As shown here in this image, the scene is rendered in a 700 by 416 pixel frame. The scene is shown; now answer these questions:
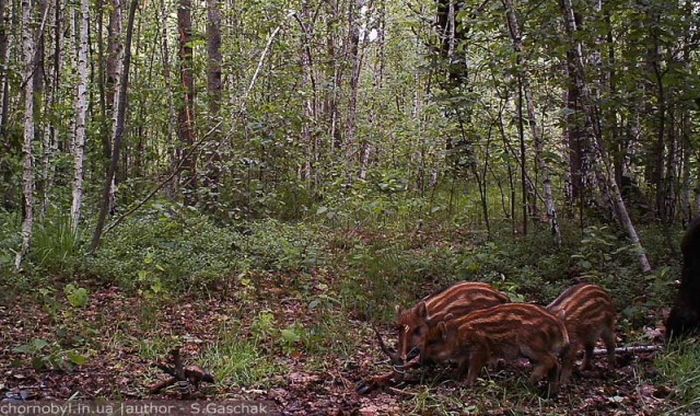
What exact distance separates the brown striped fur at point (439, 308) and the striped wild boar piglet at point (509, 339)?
251 mm

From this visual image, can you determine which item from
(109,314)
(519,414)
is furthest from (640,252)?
Result: (109,314)

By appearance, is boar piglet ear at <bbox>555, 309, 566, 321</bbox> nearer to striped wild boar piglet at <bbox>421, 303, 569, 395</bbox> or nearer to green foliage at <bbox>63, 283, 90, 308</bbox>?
striped wild boar piglet at <bbox>421, 303, 569, 395</bbox>

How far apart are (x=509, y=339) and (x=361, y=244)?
4480mm

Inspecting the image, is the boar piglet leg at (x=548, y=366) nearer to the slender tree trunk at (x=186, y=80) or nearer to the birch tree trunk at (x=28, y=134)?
the birch tree trunk at (x=28, y=134)

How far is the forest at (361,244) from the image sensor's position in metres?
4.91

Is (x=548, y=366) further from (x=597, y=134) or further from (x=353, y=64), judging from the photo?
(x=353, y=64)

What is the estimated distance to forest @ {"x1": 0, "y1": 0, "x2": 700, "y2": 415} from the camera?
4.91 meters

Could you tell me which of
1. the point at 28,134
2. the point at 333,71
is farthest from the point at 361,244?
the point at 333,71

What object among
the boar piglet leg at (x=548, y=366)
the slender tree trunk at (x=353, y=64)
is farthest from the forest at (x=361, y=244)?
the slender tree trunk at (x=353, y=64)

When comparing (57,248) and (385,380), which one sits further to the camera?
(57,248)

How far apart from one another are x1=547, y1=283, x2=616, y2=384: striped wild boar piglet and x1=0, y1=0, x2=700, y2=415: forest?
2 cm

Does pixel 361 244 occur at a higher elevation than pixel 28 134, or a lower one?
lower

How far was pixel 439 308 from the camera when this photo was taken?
5.44m

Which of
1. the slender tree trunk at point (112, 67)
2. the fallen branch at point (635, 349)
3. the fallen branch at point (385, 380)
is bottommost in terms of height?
the fallen branch at point (385, 380)
